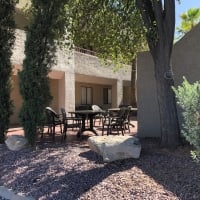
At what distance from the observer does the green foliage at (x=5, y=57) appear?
35.5ft

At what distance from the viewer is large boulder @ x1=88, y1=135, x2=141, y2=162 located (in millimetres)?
7528

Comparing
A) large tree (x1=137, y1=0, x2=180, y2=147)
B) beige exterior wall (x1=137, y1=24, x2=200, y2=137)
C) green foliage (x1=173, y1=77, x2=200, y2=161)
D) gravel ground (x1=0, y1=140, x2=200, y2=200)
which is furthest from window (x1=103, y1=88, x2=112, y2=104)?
green foliage (x1=173, y1=77, x2=200, y2=161)

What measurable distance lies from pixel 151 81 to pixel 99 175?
5381mm

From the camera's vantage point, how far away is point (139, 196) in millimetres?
5719

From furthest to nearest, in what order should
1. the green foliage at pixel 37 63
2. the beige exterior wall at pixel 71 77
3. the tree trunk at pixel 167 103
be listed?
1. the beige exterior wall at pixel 71 77
2. the green foliage at pixel 37 63
3. the tree trunk at pixel 167 103

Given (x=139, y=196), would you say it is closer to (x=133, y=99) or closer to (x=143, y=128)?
(x=143, y=128)

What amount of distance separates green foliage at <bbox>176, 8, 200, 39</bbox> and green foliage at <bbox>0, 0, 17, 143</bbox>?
2112 cm

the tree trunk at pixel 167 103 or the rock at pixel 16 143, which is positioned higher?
the tree trunk at pixel 167 103

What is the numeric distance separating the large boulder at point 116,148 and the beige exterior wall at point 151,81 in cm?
355

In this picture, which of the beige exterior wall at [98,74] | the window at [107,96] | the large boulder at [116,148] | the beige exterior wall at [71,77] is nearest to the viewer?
the large boulder at [116,148]

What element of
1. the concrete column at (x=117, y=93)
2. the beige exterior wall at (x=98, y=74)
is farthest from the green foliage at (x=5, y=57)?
the concrete column at (x=117, y=93)

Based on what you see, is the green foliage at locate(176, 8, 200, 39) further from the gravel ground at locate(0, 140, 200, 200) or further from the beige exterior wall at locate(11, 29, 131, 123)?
the gravel ground at locate(0, 140, 200, 200)

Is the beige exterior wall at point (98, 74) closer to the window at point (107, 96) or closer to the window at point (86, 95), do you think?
the window at point (107, 96)

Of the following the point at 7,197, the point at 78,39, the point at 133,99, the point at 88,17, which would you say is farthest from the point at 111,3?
the point at 133,99
